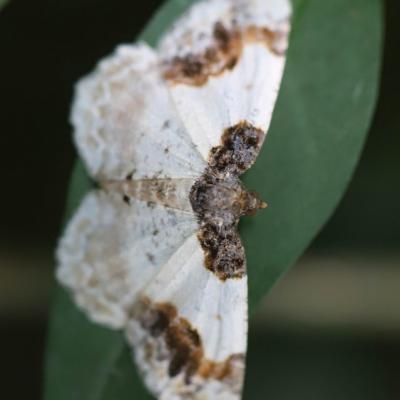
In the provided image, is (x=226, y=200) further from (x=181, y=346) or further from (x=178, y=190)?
(x=181, y=346)

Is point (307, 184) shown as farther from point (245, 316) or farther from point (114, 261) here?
point (114, 261)

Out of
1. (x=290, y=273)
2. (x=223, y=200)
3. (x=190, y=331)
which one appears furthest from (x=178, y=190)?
(x=290, y=273)

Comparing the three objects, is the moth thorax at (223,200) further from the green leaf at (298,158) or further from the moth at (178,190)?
the green leaf at (298,158)

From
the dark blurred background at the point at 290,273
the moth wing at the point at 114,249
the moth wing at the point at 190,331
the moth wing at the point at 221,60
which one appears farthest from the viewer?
the dark blurred background at the point at 290,273

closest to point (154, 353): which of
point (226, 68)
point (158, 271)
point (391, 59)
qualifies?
point (158, 271)

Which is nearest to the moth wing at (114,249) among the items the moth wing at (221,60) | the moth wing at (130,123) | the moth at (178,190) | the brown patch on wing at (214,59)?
the moth at (178,190)
